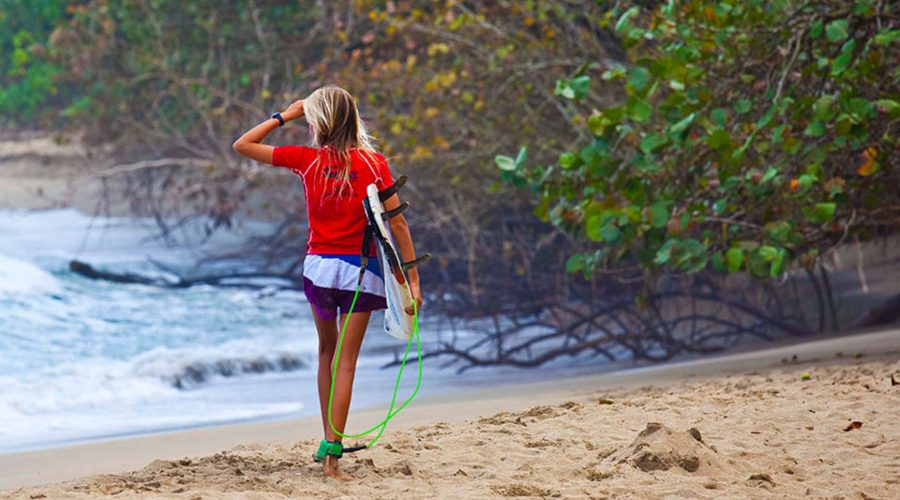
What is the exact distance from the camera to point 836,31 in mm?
7281

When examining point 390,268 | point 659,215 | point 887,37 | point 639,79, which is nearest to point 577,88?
point 639,79

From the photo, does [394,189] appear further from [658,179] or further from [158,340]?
[158,340]

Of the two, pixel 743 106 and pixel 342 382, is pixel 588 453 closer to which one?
pixel 342 382

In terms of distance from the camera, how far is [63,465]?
21.7 ft

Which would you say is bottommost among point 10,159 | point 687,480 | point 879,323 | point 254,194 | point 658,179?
point 687,480

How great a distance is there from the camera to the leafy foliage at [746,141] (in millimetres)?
7402

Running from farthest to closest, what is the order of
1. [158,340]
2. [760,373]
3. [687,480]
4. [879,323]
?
[158,340] < [879,323] < [760,373] < [687,480]

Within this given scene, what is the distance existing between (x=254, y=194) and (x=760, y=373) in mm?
15388

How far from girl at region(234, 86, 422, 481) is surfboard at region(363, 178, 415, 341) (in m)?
0.05

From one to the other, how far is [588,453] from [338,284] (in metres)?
1.24

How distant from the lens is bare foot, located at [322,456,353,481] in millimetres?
4705

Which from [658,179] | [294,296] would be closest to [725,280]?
[658,179]

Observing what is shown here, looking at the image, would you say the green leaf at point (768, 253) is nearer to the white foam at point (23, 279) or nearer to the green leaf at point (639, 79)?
the green leaf at point (639, 79)

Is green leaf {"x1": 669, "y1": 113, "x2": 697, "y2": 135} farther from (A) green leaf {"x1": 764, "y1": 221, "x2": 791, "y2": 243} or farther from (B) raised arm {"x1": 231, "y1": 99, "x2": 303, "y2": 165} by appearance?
(B) raised arm {"x1": 231, "y1": 99, "x2": 303, "y2": 165}
